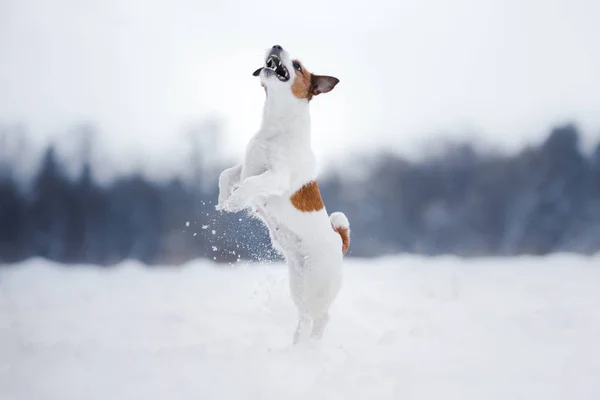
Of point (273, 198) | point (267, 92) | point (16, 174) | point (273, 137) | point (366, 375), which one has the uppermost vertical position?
point (267, 92)

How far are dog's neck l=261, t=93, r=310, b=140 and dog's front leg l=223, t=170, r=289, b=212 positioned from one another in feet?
0.97

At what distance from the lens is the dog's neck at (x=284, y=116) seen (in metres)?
2.32

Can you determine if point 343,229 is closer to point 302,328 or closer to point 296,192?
point 296,192

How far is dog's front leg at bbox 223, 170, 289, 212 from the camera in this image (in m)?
2.00

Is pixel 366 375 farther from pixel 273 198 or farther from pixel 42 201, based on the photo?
pixel 42 201

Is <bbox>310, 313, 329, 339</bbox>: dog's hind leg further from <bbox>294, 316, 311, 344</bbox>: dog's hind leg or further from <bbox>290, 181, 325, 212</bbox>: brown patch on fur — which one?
<bbox>290, 181, 325, 212</bbox>: brown patch on fur

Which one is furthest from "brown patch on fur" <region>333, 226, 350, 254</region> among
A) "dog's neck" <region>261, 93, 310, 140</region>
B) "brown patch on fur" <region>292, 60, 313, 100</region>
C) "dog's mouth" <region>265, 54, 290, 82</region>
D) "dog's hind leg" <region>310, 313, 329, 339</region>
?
"dog's mouth" <region>265, 54, 290, 82</region>

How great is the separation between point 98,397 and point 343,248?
54.3 inches

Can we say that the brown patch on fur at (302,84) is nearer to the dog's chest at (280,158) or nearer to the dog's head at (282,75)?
the dog's head at (282,75)

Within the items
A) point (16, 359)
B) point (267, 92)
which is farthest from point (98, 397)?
point (267, 92)

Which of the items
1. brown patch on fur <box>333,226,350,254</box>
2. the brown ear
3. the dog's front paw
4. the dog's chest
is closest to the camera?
the dog's front paw

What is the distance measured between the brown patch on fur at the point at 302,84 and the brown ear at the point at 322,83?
2 cm

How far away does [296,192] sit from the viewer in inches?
90.0

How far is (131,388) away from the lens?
5.91 feet
